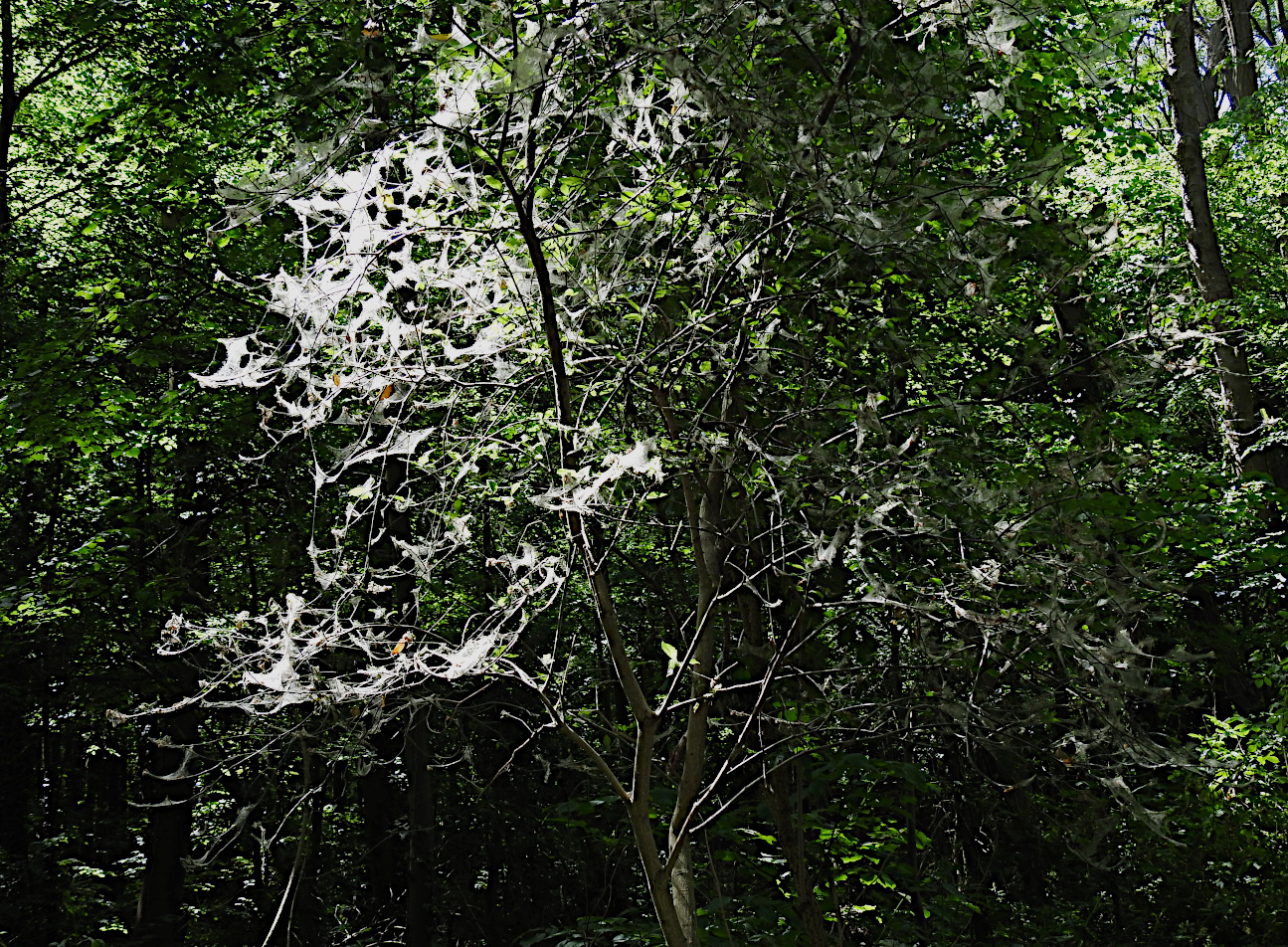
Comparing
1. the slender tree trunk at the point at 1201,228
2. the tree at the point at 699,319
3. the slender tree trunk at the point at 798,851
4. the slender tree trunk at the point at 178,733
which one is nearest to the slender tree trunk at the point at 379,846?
the slender tree trunk at the point at 178,733

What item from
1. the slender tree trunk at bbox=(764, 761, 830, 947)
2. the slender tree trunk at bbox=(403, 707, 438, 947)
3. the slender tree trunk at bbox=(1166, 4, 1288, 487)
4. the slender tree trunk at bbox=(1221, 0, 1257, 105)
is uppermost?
the slender tree trunk at bbox=(1221, 0, 1257, 105)

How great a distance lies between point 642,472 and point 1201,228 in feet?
26.6

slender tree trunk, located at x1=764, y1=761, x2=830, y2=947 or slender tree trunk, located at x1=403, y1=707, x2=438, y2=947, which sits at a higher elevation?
slender tree trunk, located at x1=403, y1=707, x2=438, y2=947

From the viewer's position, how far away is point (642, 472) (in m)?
1.60

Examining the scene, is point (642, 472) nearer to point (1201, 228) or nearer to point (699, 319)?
point (699, 319)

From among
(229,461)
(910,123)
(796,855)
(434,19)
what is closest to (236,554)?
(229,461)

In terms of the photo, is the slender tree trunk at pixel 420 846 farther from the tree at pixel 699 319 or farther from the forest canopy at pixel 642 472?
the tree at pixel 699 319

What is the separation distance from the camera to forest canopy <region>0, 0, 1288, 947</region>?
1891 mm

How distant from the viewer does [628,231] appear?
2.22 metres

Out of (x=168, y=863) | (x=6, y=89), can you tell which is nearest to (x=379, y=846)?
(x=168, y=863)

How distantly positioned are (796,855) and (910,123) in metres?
2.34

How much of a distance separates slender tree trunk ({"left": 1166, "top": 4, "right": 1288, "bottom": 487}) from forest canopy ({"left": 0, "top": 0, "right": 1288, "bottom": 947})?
0.05 metres

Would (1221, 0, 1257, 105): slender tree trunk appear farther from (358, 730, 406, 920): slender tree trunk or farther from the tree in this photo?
(358, 730, 406, 920): slender tree trunk

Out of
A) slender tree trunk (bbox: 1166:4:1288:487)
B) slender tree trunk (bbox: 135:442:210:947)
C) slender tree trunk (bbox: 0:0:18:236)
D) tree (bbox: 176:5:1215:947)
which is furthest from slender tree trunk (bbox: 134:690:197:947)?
slender tree trunk (bbox: 1166:4:1288:487)
